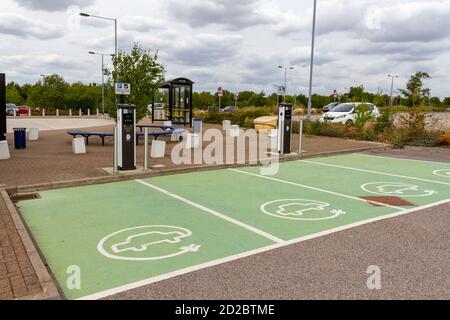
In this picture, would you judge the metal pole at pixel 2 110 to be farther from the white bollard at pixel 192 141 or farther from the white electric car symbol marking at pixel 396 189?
the white electric car symbol marking at pixel 396 189

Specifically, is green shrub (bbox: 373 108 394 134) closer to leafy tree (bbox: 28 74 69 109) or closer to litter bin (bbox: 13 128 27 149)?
litter bin (bbox: 13 128 27 149)

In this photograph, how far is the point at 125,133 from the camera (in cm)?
948

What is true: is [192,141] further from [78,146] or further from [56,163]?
[56,163]

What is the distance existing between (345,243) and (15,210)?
4673 mm

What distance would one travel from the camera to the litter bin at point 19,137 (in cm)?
1377

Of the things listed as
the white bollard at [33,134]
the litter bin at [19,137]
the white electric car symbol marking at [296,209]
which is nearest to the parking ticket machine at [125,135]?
the white electric car symbol marking at [296,209]

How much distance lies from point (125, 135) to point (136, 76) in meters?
8.82

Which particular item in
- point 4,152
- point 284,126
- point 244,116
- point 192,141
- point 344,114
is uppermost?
point 344,114

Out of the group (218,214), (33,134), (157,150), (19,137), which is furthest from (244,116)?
(218,214)

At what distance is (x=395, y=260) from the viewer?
431cm

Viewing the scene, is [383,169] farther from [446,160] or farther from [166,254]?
[166,254]

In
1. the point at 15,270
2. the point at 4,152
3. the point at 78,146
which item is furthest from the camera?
the point at 78,146
